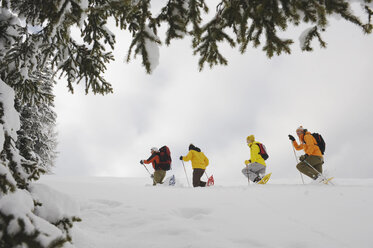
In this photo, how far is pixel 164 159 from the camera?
10.1m

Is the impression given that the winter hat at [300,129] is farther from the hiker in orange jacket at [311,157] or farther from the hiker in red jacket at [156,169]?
the hiker in red jacket at [156,169]

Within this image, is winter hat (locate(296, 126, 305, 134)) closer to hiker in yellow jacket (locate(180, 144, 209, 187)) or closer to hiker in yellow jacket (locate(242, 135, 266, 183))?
hiker in yellow jacket (locate(242, 135, 266, 183))

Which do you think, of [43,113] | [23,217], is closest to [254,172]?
[23,217]

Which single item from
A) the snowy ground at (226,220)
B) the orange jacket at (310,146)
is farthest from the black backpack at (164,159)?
the orange jacket at (310,146)

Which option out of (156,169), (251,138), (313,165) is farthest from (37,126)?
(313,165)

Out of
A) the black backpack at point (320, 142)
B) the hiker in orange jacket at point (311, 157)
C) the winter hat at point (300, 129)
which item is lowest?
the hiker in orange jacket at point (311, 157)

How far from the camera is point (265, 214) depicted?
4082 millimetres

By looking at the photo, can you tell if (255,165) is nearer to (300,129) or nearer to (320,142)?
(300,129)

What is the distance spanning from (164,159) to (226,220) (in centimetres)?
653

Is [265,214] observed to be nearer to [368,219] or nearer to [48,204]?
[368,219]

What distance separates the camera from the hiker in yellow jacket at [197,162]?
9.39m

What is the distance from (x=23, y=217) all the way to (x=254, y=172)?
842cm

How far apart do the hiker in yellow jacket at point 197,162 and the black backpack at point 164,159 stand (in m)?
0.82

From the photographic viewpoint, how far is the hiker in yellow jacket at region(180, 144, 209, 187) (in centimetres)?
939
